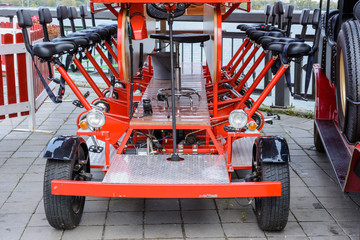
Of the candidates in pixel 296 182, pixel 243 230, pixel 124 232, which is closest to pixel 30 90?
pixel 124 232

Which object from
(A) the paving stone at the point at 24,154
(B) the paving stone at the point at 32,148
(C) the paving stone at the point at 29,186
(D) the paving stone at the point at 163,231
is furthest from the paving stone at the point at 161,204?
(B) the paving stone at the point at 32,148

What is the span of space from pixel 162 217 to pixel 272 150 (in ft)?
3.78

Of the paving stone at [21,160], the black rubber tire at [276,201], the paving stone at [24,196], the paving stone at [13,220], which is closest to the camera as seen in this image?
the black rubber tire at [276,201]

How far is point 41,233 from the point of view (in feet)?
14.0

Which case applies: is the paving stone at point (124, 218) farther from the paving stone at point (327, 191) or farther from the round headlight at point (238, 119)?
the paving stone at point (327, 191)

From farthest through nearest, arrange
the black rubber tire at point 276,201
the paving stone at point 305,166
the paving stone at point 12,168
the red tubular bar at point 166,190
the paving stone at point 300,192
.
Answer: the paving stone at point 305,166 → the paving stone at point 12,168 → the paving stone at point 300,192 → the black rubber tire at point 276,201 → the red tubular bar at point 166,190

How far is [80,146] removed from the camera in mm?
4516

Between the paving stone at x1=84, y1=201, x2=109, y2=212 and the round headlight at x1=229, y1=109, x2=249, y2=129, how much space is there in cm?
141

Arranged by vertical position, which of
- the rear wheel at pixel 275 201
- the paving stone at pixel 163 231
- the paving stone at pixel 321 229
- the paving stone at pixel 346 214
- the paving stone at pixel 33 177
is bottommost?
the paving stone at pixel 321 229

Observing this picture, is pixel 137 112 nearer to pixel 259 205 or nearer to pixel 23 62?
pixel 259 205

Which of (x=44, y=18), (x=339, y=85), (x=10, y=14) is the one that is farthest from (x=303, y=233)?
(x=10, y=14)

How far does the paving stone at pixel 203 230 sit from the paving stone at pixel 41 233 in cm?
105

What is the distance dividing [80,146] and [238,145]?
5.71 ft

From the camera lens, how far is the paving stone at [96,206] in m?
4.74
